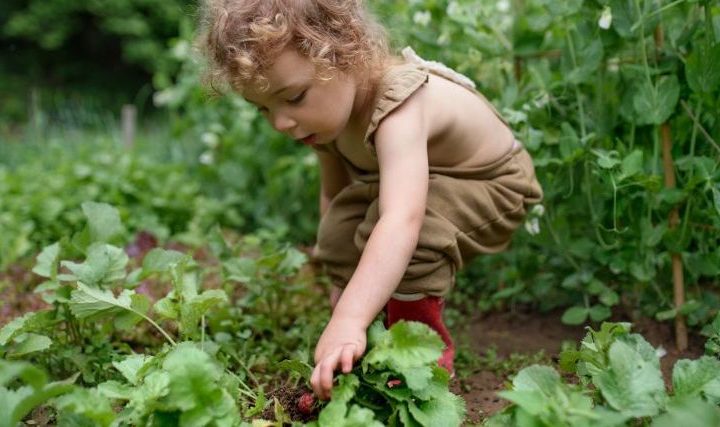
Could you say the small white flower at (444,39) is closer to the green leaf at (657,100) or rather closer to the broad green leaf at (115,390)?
the green leaf at (657,100)

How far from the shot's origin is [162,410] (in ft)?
4.65

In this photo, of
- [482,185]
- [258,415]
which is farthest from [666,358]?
[258,415]

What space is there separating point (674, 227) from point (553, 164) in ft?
1.29

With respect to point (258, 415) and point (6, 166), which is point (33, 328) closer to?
point (258, 415)

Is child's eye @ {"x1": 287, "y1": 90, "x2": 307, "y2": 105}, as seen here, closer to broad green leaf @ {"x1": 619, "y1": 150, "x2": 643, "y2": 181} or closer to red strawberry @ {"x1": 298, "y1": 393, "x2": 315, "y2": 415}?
red strawberry @ {"x1": 298, "y1": 393, "x2": 315, "y2": 415}

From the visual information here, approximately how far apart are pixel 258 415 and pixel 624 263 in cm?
123

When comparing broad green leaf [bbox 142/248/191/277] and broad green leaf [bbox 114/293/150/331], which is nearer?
broad green leaf [bbox 114/293/150/331]

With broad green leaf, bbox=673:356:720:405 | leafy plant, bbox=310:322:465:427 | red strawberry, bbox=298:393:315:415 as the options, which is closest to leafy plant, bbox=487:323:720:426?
broad green leaf, bbox=673:356:720:405

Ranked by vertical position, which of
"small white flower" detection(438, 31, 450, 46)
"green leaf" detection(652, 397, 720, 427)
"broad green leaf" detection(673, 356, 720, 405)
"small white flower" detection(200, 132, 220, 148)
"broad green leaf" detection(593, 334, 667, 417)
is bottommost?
"small white flower" detection(200, 132, 220, 148)

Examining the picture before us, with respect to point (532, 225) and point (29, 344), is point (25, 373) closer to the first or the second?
Result: point (29, 344)

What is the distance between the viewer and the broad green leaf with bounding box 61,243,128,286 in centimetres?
192

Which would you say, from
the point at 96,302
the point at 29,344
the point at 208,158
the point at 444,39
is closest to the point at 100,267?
the point at 96,302

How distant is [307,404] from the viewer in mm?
1642

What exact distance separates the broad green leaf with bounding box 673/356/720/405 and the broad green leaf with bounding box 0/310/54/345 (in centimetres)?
138
